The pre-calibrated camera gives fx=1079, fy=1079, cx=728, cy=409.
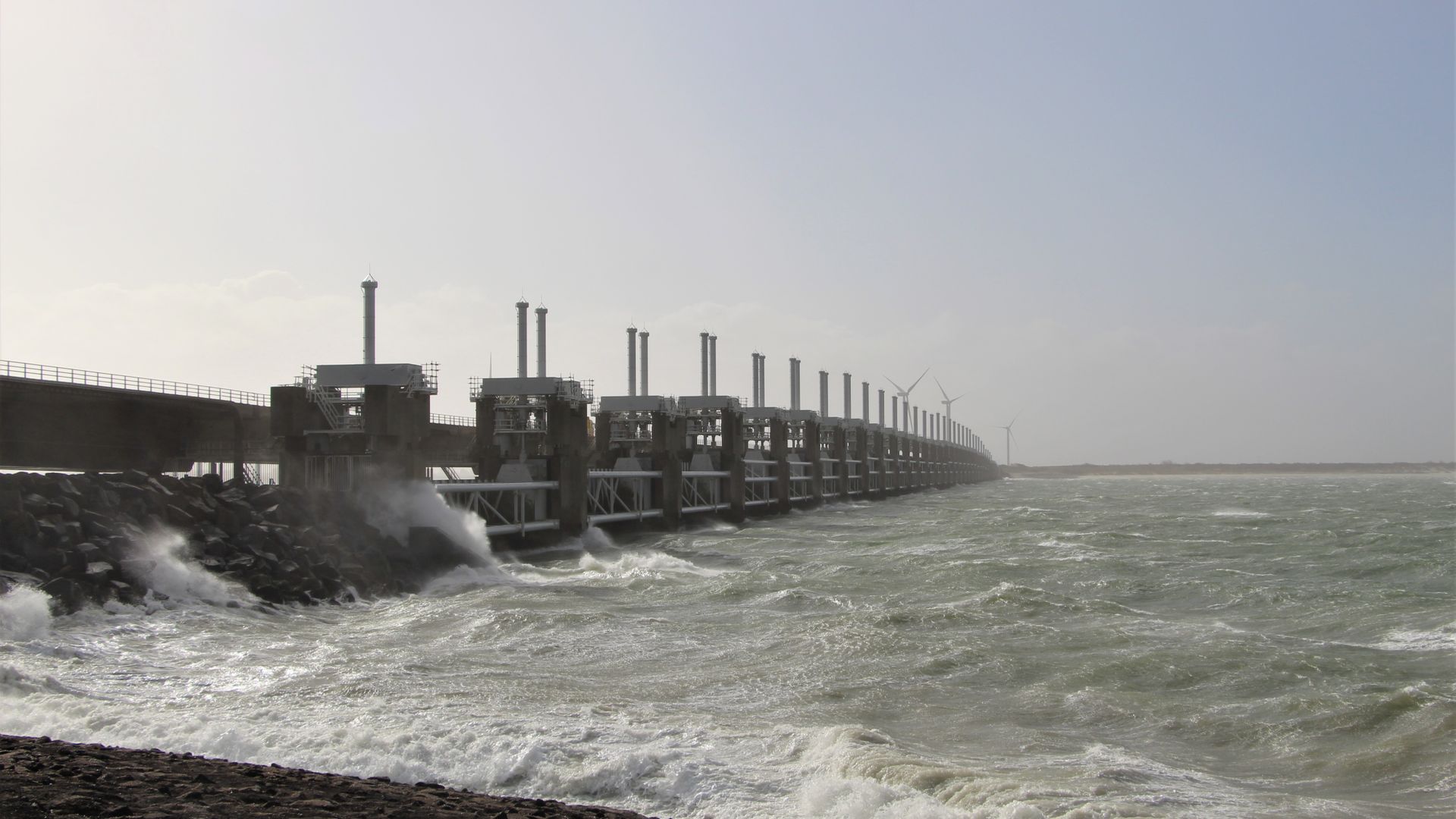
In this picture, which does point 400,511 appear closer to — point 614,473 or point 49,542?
point 49,542

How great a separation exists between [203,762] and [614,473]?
127 ft

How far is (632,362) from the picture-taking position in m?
66.9

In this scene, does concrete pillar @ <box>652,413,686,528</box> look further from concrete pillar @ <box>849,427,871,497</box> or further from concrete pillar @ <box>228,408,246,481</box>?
concrete pillar @ <box>849,427,871,497</box>

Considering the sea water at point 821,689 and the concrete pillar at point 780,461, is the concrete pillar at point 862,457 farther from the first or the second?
the sea water at point 821,689

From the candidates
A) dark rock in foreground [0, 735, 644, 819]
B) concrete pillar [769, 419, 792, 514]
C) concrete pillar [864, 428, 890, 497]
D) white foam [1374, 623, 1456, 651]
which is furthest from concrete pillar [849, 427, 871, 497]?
dark rock in foreground [0, 735, 644, 819]

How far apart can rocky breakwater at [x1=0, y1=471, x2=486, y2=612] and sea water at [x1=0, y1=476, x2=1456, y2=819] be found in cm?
72

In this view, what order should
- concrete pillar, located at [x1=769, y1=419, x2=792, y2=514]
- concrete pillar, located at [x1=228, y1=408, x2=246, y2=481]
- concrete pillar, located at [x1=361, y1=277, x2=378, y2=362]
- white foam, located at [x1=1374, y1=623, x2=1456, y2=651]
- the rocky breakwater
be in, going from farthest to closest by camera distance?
1. concrete pillar, located at [x1=769, y1=419, x2=792, y2=514]
2. concrete pillar, located at [x1=228, y1=408, x2=246, y2=481]
3. concrete pillar, located at [x1=361, y1=277, x2=378, y2=362]
4. the rocky breakwater
5. white foam, located at [x1=1374, y1=623, x2=1456, y2=651]

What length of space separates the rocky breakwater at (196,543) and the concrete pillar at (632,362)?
1411 inches

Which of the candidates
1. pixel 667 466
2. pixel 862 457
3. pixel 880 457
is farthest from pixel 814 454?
pixel 667 466

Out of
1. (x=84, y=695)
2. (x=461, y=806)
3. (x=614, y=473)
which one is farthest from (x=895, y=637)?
(x=614, y=473)

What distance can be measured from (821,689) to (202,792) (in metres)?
8.56

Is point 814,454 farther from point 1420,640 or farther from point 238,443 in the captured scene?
point 1420,640

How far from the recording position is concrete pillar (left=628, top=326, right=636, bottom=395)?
66.8 metres

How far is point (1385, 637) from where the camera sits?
19.8 m
